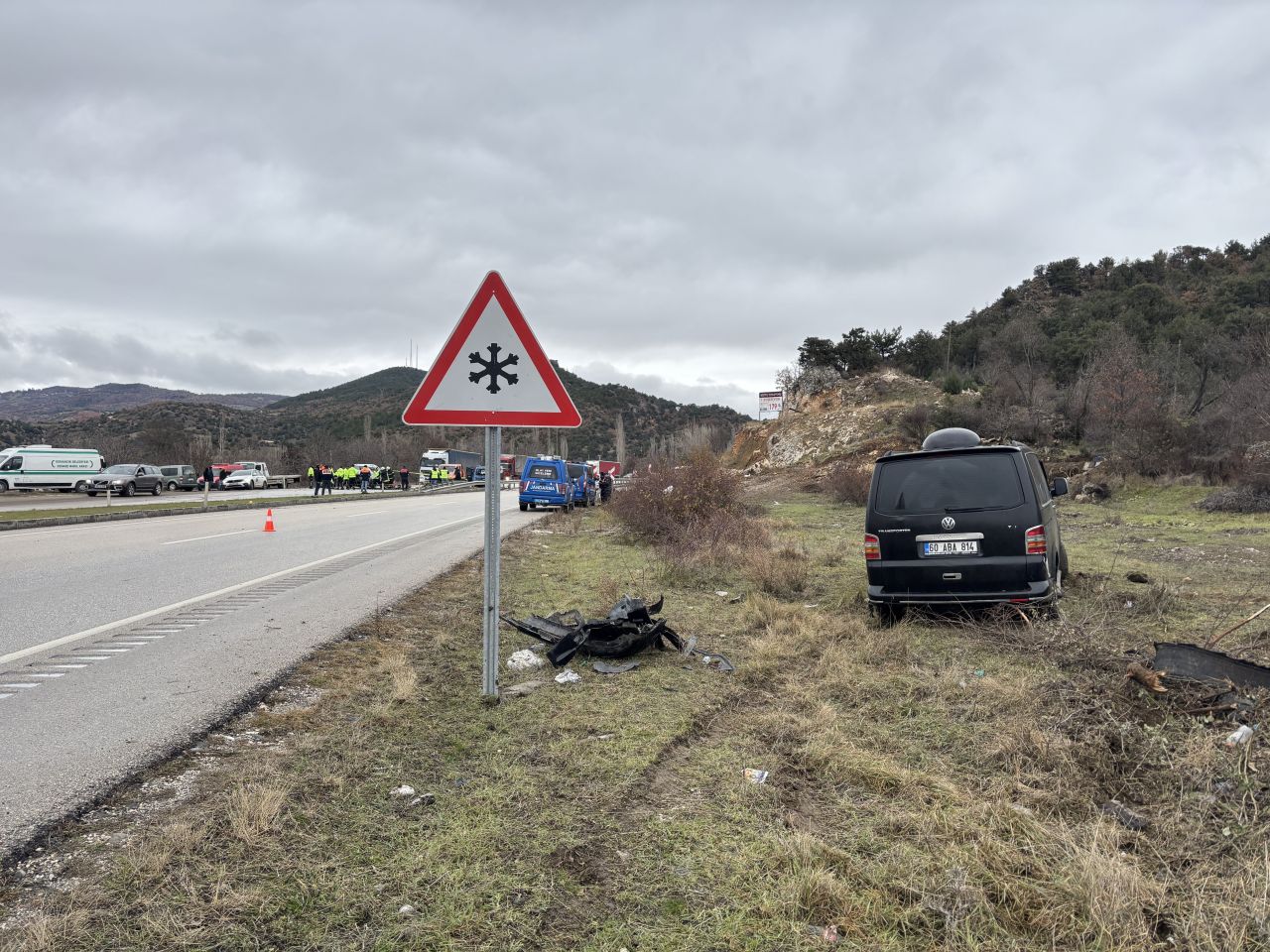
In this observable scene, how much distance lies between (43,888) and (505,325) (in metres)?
3.39

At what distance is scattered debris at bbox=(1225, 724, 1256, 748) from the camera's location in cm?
353

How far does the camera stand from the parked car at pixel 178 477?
43406 mm

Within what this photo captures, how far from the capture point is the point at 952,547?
Result: 6820mm

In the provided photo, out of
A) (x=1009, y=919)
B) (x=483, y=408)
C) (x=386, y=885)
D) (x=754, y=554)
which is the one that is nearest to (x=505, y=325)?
(x=483, y=408)

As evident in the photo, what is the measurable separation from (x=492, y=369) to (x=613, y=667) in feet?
7.81

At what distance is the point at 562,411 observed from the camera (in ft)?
15.7

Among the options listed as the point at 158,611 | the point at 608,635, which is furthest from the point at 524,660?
the point at 158,611

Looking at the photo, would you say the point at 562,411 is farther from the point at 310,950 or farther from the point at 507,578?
the point at 507,578

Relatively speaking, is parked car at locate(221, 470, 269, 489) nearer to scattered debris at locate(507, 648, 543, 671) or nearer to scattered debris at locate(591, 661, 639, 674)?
scattered debris at locate(507, 648, 543, 671)

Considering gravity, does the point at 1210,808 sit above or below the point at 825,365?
below

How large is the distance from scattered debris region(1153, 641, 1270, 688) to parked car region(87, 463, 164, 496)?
4259 centimetres

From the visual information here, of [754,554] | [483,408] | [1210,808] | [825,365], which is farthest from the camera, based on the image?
[825,365]

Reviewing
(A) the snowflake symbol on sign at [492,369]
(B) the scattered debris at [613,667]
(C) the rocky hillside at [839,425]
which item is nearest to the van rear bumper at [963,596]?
(B) the scattered debris at [613,667]

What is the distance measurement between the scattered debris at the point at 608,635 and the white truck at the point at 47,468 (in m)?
43.0
